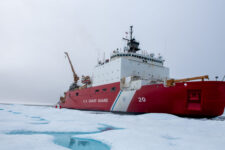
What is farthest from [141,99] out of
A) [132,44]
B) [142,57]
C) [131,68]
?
[132,44]

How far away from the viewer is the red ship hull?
8.96 metres

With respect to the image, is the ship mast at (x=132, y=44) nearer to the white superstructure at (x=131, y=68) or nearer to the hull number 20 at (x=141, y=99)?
the white superstructure at (x=131, y=68)

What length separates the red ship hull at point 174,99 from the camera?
8.96m

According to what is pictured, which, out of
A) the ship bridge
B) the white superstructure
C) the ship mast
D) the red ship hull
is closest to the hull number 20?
the red ship hull

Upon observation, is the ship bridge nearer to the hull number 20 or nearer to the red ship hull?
the red ship hull

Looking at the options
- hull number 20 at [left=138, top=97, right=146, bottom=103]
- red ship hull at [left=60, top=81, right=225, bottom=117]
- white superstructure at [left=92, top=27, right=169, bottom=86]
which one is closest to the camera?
red ship hull at [left=60, top=81, right=225, bottom=117]

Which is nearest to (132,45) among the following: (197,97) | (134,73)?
(134,73)

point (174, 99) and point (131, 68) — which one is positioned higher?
point (131, 68)

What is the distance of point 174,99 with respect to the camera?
984 centimetres

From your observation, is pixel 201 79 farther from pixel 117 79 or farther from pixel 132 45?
pixel 132 45

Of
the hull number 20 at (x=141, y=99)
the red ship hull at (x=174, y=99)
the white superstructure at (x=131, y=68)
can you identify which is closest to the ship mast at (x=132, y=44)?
the white superstructure at (x=131, y=68)

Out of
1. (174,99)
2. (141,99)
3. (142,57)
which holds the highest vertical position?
(142,57)

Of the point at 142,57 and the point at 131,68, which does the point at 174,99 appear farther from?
the point at 142,57

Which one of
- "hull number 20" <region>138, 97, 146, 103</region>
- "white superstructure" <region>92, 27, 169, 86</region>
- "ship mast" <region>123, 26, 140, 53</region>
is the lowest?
"hull number 20" <region>138, 97, 146, 103</region>
